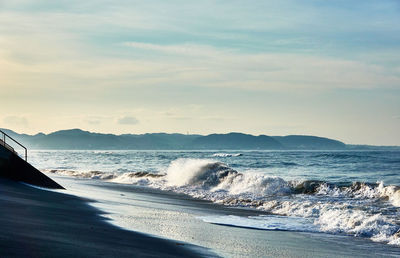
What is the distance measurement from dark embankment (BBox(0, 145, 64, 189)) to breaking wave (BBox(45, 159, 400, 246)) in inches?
271

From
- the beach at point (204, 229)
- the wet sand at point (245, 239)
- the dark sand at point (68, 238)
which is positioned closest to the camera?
the dark sand at point (68, 238)

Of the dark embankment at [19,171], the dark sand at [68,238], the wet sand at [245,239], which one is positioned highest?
the dark embankment at [19,171]

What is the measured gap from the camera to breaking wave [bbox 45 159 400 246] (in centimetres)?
1281

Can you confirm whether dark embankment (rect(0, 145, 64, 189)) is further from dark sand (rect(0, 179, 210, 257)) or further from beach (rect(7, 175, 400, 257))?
dark sand (rect(0, 179, 210, 257))

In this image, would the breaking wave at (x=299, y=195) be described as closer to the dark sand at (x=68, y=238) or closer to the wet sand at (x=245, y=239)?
the wet sand at (x=245, y=239)

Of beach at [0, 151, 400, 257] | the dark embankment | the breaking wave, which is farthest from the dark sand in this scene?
the dark embankment

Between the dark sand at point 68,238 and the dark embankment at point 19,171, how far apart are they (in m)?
9.40

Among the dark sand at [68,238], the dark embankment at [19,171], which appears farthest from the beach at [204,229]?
the dark embankment at [19,171]

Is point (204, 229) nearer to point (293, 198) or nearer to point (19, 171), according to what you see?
point (293, 198)

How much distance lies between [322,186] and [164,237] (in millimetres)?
15127

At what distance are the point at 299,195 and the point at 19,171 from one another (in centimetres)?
1245

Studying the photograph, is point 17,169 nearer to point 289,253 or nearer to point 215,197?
point 215,197

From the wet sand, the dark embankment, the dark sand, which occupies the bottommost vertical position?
the wet sand

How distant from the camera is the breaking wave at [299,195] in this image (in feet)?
42.0
